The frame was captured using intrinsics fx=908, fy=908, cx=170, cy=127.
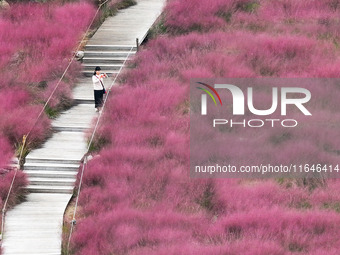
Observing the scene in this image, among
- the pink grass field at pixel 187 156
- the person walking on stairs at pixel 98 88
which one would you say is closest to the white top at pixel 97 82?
the person walking on stairs at pixel 98 88

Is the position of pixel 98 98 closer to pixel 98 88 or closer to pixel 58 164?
pixel 98 88

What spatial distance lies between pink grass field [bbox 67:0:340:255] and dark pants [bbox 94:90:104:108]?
25 centimetres

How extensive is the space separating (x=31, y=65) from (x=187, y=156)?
19.2ft

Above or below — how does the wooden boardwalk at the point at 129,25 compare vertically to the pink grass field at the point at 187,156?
above

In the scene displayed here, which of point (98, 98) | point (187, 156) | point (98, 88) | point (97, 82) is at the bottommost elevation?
point (187, 156)

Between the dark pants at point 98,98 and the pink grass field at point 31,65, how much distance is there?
857 mm

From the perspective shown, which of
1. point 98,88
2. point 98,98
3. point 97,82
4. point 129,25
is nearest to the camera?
point 97,82

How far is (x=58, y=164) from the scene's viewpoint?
17859mm

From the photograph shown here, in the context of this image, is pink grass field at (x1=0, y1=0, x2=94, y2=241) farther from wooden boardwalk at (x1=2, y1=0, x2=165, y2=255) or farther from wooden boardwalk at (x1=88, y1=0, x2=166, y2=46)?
wooden boardwalk at (x1=88, y1=0, x2=166, y2=46)

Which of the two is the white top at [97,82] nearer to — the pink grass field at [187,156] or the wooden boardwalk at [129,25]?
the pink grass field at [187,156]

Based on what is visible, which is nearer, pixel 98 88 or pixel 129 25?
pixel 98 88

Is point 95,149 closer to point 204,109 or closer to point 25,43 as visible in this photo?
point 204,109

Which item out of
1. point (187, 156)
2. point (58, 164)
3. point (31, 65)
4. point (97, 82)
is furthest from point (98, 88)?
point (31, 65)

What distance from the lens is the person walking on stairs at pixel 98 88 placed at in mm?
19297
